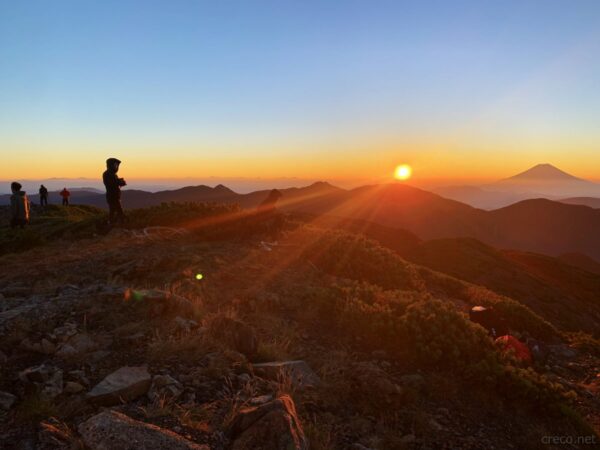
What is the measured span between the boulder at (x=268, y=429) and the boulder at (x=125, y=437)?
1.34 feet

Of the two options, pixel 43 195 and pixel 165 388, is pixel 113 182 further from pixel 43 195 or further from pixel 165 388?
pixel 43 195

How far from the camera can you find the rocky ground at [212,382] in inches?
151

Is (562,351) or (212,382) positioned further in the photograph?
(562,351)

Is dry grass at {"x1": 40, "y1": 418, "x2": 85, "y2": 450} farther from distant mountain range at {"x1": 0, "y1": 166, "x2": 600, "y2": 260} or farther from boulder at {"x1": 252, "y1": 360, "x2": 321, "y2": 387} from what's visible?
distant mountain range at {"x1": 0, "y1": 166, "x2": 600, "y2": 260}

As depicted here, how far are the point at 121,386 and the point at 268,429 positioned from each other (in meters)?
2.07

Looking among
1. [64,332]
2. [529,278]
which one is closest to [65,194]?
[64,332]

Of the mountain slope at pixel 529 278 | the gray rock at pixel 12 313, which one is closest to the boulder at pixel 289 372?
the gray rock at pixel 12 313

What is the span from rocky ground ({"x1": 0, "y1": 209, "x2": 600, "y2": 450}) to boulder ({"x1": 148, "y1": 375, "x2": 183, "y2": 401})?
0.05ft

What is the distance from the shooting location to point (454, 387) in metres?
6.62

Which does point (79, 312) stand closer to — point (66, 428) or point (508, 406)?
point (66, 428)

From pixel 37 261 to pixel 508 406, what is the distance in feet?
41.4

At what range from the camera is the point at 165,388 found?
4.73m

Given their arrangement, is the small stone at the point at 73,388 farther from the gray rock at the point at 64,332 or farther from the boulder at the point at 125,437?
the gray rock at the point at 64,332

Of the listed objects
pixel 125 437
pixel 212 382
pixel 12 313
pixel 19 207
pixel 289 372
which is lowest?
pixel 289 372
